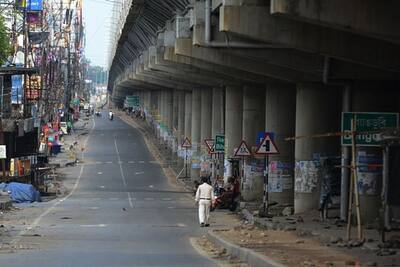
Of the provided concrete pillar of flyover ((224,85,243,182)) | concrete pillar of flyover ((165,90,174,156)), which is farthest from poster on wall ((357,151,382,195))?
concrete pillar of flyover ((165,90,174,156))

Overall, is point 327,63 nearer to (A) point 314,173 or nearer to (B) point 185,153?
(A) point 314,173

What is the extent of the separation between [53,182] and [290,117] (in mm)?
27158

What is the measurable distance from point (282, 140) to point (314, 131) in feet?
20.9

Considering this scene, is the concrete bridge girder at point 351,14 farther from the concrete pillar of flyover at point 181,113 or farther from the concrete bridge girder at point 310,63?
the concrete pillar of flyover at point 181,113

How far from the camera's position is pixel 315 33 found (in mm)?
23062

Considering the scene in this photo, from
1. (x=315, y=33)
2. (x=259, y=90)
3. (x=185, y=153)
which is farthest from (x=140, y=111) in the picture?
(x=315, y=33)

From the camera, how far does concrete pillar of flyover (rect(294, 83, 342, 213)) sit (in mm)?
34219

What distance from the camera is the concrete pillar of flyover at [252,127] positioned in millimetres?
45750

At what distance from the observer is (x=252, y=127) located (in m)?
47.2

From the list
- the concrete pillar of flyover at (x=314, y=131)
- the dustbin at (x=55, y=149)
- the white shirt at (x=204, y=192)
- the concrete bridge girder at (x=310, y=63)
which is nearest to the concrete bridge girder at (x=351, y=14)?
the concrete bridge girder at (x=310, y=63)

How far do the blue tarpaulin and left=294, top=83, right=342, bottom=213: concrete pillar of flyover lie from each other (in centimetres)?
1813

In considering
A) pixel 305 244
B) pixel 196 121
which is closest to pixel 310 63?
pixel 305 244

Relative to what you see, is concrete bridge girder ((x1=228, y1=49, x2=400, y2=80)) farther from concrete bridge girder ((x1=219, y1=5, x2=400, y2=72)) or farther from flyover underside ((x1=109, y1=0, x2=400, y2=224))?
concrete bridge girder ((x1=219, y1=5, x2=400, y2=72))

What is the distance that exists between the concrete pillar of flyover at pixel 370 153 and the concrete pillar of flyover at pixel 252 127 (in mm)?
16543
